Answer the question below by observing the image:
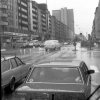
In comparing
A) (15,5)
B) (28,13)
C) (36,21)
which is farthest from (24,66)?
(36,21)

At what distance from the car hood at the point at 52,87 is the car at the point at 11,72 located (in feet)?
7.53

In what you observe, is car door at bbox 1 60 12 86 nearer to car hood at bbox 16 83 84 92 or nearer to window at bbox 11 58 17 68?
window at bbox 11 58 17 68

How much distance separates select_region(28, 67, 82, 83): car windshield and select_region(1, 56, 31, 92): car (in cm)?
165

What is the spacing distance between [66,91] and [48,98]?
15.7 inches

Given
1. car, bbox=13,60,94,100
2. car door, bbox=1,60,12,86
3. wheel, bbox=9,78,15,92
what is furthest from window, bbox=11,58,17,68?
car, bbox=13,60,94,100

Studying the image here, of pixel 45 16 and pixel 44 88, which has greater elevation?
pixel 45 16

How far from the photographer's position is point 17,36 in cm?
9819

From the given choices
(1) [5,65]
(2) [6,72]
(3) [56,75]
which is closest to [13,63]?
(1) [5,65]

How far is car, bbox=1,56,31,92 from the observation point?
28.5 feet

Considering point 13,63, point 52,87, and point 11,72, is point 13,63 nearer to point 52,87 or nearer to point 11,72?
point 11,72

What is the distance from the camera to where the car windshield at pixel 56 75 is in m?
6.23

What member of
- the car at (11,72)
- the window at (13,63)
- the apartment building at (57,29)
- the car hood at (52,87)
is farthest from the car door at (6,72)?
the apartment building at (57,29)

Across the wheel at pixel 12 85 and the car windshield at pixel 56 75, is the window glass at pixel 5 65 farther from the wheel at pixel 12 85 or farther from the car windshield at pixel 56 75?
the car windshield at pixel 56 75

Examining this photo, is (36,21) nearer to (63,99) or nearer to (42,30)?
(42,30)
